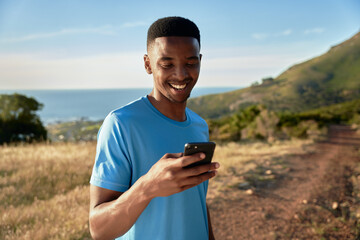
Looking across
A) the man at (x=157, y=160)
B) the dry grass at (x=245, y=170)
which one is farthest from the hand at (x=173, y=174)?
the dry grass at (x=245, y=170)

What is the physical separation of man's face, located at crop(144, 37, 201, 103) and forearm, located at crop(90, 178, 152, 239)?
2.21ft

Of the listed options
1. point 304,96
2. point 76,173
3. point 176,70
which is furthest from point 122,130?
point 304,96

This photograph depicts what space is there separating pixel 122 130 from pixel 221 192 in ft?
17.4

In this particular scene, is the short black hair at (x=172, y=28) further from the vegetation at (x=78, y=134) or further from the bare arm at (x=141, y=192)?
the vegetation at (x=78, y=134)

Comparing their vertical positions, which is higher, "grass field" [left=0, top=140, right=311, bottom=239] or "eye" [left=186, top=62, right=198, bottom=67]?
"eye" [left=186, top=62, right=198, bottom=67]

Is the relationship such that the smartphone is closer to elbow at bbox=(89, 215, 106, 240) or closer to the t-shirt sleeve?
the t-shirt sleeve

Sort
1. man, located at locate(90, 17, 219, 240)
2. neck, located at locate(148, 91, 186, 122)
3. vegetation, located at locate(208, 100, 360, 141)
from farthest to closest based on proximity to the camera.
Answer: vegetation, located at locate(208, 100, 360, 141) < neck, located at locate(148, 91, 186, 122) < man, located at locate(90, 17, 219, 240)

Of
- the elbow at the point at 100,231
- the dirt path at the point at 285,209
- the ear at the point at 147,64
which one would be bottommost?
the dirt path at the point at 285,209

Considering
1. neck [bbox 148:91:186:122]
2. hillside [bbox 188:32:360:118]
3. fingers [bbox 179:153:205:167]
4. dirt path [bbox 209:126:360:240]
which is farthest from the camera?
hillside [bbox 188:32:360:118]

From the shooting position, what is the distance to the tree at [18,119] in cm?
1970

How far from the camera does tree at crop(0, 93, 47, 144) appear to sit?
19703mm

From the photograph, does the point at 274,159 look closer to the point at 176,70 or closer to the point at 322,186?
the point at 322,186

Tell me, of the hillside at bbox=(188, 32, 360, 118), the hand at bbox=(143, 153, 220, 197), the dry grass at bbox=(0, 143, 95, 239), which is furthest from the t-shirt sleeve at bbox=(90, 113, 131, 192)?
the hillside at bbox=(188, 32, 360, 118)

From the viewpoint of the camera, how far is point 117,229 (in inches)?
48.3
